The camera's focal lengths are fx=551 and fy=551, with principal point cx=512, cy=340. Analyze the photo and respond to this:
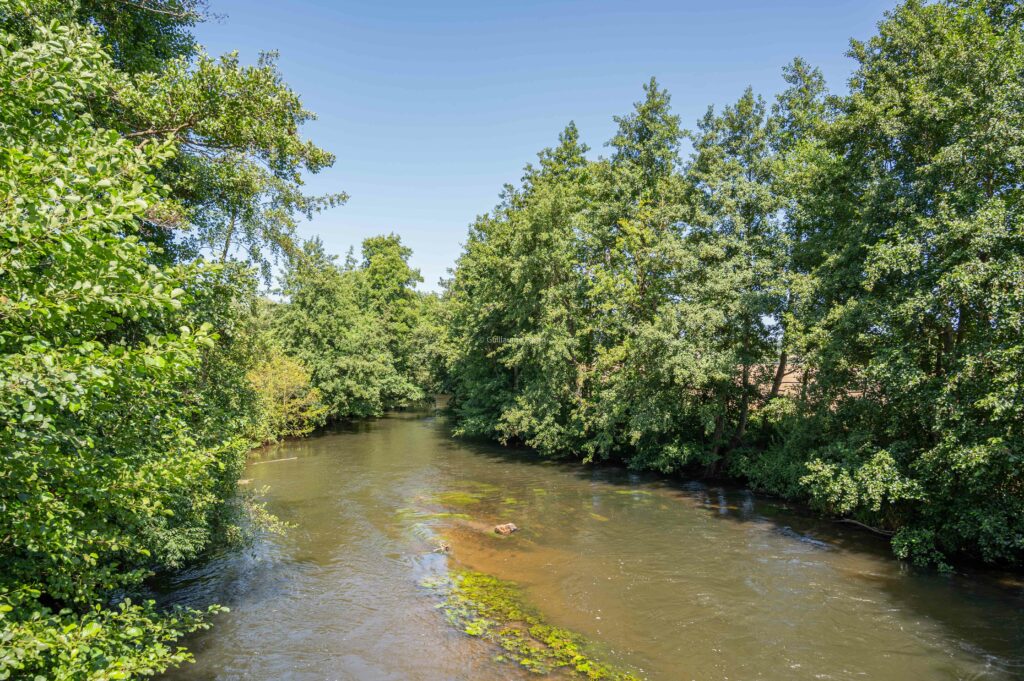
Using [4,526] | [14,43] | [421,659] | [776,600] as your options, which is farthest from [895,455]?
[14,43]

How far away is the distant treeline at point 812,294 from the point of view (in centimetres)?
1380

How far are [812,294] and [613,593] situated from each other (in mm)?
12653

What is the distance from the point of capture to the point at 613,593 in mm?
13922

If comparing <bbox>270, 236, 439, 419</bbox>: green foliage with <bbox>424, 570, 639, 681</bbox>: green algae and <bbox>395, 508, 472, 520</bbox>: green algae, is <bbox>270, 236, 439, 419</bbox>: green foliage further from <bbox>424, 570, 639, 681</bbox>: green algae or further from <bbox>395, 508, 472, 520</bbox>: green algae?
Answer: <bbox>424, 570, 639, 681</bbox>: green algae

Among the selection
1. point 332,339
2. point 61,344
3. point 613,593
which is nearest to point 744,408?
point 613,593

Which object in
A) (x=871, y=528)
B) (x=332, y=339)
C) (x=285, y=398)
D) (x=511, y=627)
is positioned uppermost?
(x=332, y=339)

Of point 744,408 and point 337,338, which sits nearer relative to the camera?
point 744,408

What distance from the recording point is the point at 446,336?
4669 cm

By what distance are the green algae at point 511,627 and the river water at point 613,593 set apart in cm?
33

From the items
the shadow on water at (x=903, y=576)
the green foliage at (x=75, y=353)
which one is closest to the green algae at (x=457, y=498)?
the shadow on water at (x=903, y=576)

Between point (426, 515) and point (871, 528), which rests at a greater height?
point (871, 528)

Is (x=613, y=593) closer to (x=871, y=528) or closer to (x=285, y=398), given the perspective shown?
(x=871, y=528)

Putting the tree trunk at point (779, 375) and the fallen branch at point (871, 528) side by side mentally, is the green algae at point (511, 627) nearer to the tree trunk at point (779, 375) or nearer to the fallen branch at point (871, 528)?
the fallen branch at point (871, 528)

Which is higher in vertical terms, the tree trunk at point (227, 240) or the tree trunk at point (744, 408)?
the tree trunk at point (227, 240)
